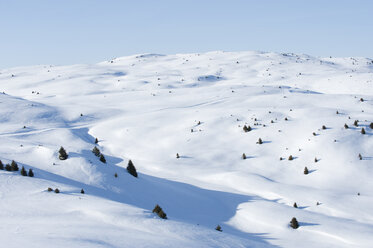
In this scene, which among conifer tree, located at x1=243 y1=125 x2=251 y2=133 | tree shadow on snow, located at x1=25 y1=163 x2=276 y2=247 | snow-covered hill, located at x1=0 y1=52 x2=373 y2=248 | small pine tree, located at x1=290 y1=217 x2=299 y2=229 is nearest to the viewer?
snow-covered hill, located at x1=0 y1=52 x2=373 y2=248

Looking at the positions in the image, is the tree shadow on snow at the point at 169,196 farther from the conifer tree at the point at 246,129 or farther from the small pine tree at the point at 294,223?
the conifer tree at the point at 246,129

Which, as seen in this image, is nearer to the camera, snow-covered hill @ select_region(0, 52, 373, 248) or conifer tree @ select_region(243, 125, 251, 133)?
snow-covered hill @ select_region(0, 52, 373, 248)

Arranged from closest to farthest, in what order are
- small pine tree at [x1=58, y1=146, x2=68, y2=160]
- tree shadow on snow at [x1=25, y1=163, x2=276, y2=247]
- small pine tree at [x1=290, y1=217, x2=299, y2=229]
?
small pine tree at [x1=290, y1=217, x2=299, y2=229]
tree shadow on snow at [x1=25, y1=163, x2=276, y2=247]
small pine tree at [x1=58, y1=146, x2=68, y2=160]

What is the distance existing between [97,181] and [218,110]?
21.3 meters

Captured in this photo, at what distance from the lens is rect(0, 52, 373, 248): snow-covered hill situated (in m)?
11.9

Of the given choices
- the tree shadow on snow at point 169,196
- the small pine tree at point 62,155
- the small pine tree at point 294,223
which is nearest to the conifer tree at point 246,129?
the tree shadow on snow at point 169,196

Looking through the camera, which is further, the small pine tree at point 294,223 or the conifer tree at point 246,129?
the conifer tree at point 246,129

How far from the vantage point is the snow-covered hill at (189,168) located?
39.1ft

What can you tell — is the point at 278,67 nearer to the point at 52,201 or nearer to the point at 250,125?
the point at 250,125

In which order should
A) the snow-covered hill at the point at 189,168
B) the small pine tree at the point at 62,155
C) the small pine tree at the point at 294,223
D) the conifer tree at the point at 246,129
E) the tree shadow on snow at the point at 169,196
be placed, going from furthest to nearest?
the conifer tree at the point at 246,129 → the small pine tree at the point at 62,155 → the tree shadow on snow at the point at 169,196 → the small pine tree at the point at 294,223 → the snow-covered hill at the point at 189,168

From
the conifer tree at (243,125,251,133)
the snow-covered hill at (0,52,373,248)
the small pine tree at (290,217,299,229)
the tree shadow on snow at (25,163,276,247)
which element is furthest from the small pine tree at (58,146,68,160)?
the conifer tree at (243,125,251,133)

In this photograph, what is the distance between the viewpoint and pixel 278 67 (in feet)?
246

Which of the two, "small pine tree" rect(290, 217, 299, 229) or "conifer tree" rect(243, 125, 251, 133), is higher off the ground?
"conifer tree" rect(243, 125, 251, 133)

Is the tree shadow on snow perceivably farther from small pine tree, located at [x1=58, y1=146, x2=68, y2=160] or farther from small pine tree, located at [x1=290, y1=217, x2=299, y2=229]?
small pine tree, located at [x1=58, y1=146, x2=68, y2=160]
